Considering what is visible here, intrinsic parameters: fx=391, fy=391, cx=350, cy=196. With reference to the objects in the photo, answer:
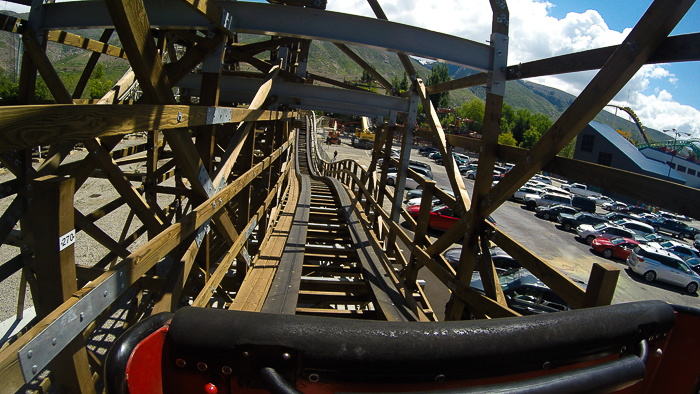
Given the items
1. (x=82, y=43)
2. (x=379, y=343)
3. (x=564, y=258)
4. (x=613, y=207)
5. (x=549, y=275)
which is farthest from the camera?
(x=613, y=207)

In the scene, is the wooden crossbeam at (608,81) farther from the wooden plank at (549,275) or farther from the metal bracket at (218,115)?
the metal bracket at (218,115)

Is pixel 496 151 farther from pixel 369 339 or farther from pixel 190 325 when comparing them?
pixel 190 325

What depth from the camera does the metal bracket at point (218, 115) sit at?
108 inches

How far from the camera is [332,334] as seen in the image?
1070 mm

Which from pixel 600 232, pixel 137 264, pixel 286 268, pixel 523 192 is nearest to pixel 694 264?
pixel 600 232

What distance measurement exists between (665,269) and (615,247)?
11.6 ft

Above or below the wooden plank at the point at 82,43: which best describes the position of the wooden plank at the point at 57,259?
below

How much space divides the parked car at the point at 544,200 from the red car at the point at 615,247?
9.19 metres

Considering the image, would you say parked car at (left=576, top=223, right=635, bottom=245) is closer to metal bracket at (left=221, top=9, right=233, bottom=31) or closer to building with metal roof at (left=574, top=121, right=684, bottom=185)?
building with metal roof at (left=574, top=121, right=684, bottom=185)

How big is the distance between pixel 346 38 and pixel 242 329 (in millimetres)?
3190

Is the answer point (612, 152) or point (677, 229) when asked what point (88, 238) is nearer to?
point (677, 229)

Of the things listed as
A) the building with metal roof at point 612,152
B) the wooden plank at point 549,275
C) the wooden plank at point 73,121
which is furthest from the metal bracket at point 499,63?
the building with metal roof at point 612,152

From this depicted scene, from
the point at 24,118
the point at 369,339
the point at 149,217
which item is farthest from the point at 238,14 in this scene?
the point at 369,339

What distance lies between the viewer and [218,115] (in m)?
2.92
